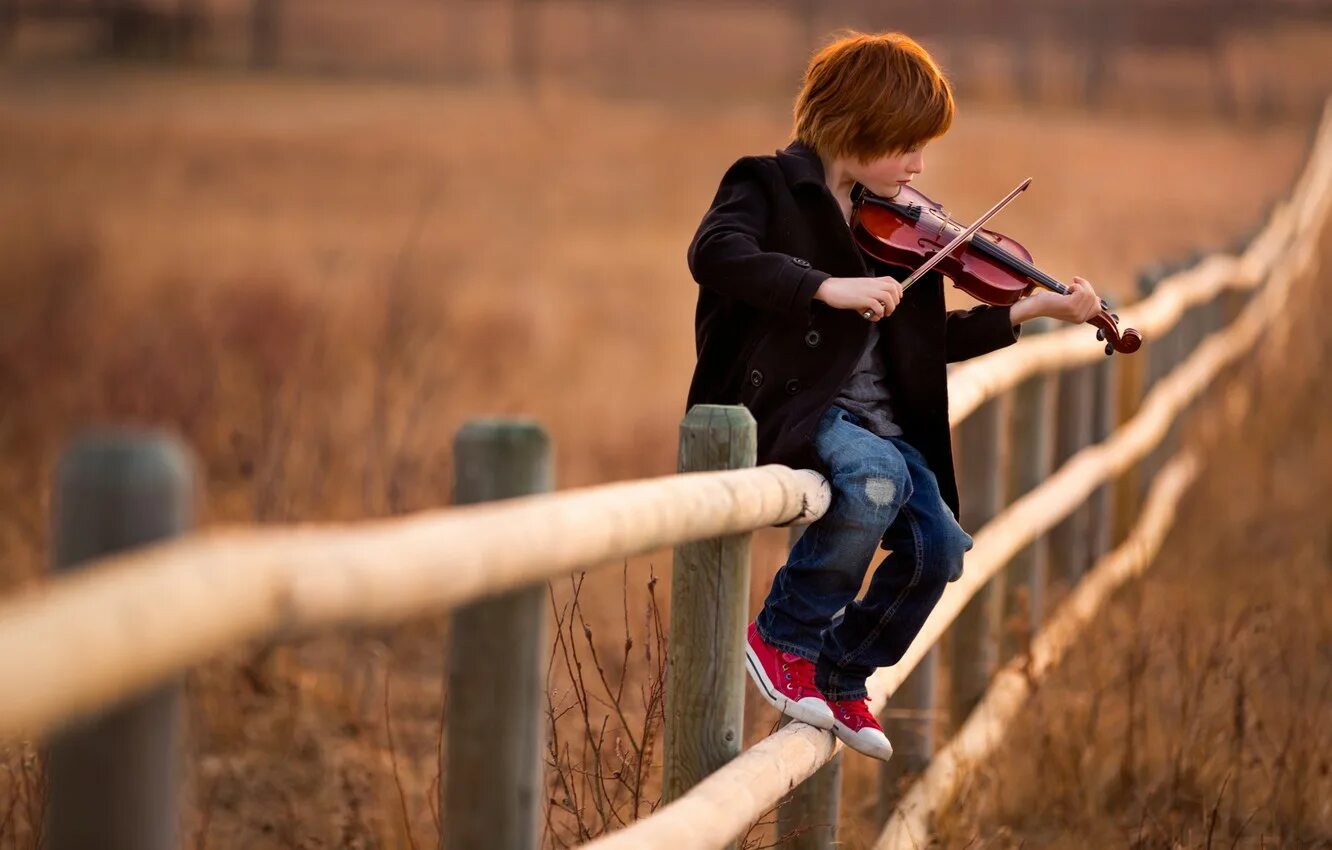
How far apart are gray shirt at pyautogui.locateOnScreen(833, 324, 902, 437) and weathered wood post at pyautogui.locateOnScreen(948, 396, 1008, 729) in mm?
1440

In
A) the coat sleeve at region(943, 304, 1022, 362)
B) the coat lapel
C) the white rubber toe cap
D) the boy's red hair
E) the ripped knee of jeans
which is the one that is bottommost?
the white rubber toe cap

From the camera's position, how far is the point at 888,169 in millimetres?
3418

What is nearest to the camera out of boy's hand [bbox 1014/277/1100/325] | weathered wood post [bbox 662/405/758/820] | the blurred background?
weathered wood post [bbox 662/405/758/820]

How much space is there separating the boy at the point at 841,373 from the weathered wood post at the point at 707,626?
39 centimetres

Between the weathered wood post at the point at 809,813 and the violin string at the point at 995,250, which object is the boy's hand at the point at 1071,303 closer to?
the violin string at the point at 995,250

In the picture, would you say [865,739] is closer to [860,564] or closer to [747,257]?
[860,564]

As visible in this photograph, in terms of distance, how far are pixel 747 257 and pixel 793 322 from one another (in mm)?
186

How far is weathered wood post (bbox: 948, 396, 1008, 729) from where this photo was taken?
5.00m

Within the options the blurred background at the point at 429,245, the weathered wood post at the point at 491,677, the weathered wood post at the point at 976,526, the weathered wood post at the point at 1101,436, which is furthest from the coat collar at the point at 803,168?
the weathered wood post at the point at 1101,436

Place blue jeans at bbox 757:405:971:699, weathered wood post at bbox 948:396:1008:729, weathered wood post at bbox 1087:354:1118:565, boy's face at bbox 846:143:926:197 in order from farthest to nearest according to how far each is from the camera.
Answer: weathered wood post at bbox 1087:354:1118:565
weathered wood post at bbox 948:396:1008:729
boy's face at bbox 846:143:926:197
blue jeans at bbox 757:405:971:699

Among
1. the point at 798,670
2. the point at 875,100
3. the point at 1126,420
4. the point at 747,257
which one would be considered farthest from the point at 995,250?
the point at 1126,420

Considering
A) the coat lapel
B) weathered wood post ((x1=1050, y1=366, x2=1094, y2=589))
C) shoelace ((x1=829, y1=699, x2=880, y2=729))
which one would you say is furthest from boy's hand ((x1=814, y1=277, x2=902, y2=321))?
weathered wood post ((x1=1050, y1=366, x2=1094, y2=589))

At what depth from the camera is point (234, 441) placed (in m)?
5.96

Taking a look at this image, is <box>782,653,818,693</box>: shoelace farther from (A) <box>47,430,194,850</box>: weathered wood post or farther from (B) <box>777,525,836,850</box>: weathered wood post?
(A) <box>47,430,194,850</box>: weathered wood post
